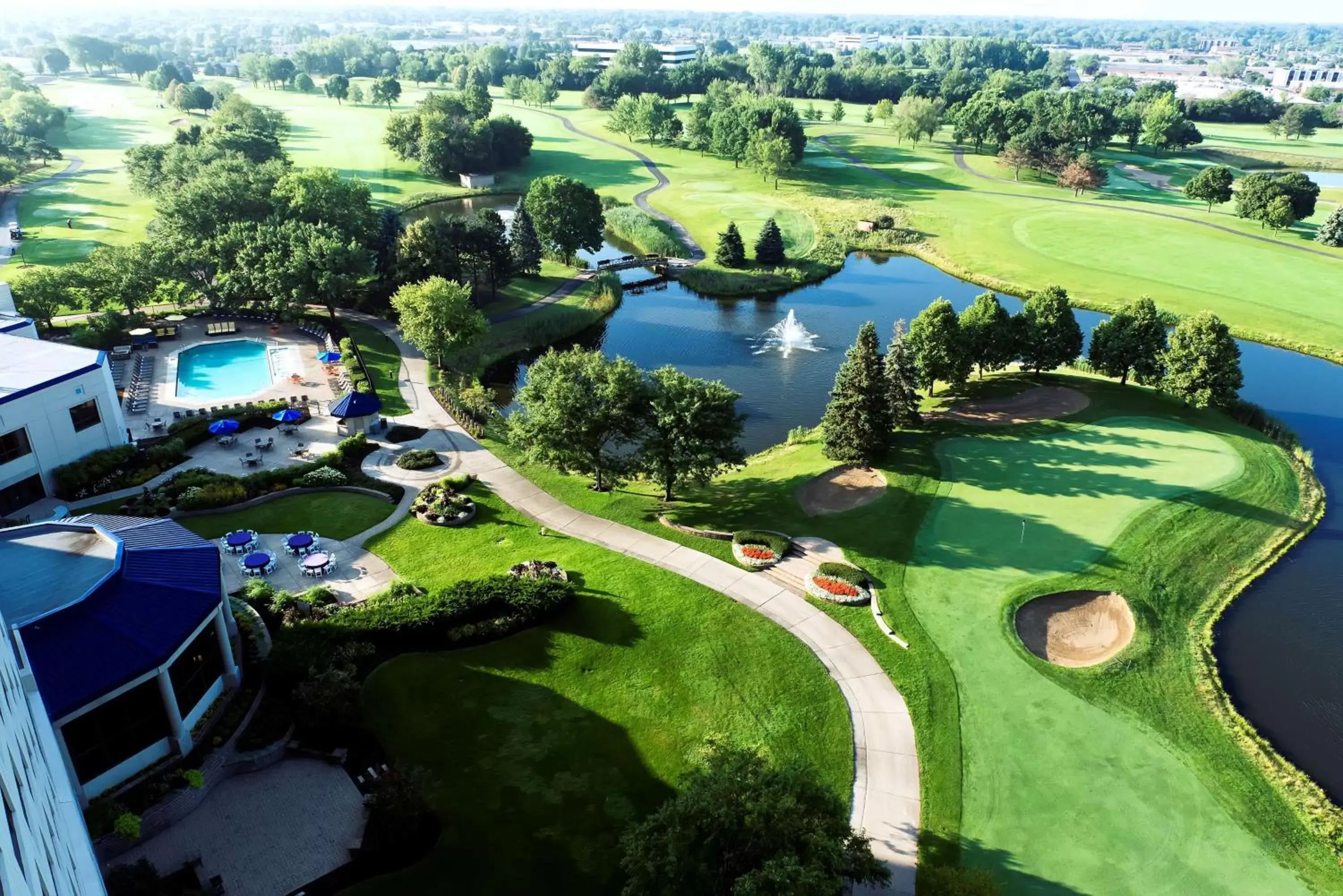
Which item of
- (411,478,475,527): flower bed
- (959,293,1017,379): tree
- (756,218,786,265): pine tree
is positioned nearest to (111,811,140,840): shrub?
(411,478,475,527): flower bed

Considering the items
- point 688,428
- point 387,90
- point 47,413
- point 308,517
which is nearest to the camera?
point 688,428

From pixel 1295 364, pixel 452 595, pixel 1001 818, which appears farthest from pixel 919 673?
pixel 1295 364

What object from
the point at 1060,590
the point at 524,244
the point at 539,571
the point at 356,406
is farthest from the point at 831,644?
the point at 524,244

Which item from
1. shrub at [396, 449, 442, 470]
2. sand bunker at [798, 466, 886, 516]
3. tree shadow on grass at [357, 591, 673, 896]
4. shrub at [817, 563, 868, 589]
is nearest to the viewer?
tree shadow on grass at [357, 591, 673, 896]

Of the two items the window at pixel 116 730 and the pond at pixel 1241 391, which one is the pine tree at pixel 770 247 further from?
the window at pixel 116 730

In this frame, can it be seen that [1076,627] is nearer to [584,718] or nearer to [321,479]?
[584,718]

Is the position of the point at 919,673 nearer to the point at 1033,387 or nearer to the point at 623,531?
the point at 623,531

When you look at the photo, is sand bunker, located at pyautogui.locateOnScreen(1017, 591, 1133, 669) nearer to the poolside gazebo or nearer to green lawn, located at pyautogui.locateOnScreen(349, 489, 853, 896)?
green lawn, located at pyautogui.locateOnScreen(349, 489, 853, 896)
